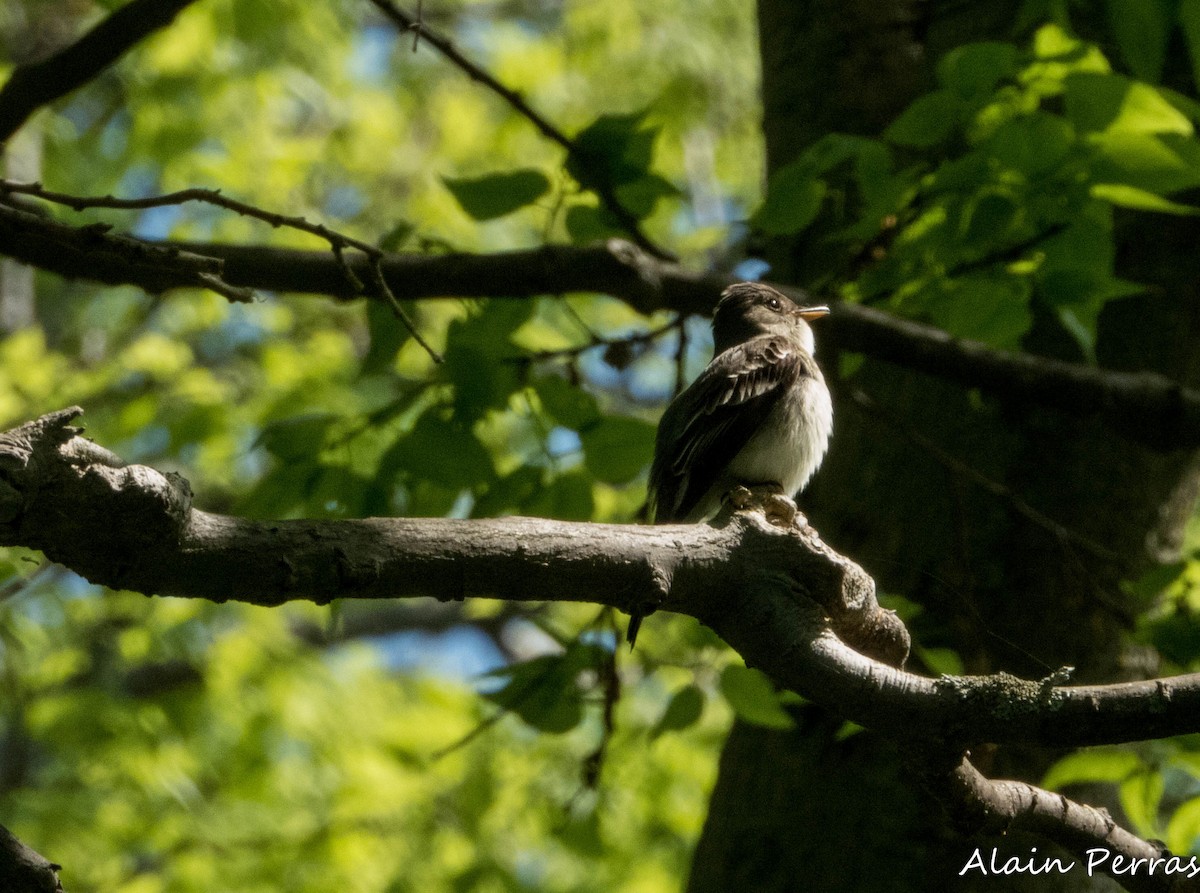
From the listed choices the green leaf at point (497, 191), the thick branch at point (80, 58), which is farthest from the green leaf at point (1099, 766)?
the thick branch at point (80, 58)

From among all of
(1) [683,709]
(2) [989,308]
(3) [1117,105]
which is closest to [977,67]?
(3) [1117,105]

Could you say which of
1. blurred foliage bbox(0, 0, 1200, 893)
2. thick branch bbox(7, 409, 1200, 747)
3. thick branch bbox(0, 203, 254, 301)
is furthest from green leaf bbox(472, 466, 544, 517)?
thick branch bbox(7, 409, 1200, 747)

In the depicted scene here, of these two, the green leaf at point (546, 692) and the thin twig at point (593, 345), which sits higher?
the thin twig at point (593, 345)

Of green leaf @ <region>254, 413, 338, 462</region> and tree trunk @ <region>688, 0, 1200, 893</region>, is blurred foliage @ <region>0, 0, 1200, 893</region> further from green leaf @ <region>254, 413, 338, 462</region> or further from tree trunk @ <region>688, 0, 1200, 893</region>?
tree trunk @ <region>688, 0, 1200, 893</region>

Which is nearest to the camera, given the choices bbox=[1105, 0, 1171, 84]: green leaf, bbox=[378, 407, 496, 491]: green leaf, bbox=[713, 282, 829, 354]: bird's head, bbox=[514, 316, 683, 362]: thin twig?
bbox=[1105, 0, 1171, 84]: green leaf

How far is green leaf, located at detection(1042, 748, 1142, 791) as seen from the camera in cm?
343

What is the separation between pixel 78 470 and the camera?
6.05ft

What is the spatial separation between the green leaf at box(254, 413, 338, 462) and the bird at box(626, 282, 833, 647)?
3.91ft

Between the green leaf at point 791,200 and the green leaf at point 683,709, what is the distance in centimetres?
163

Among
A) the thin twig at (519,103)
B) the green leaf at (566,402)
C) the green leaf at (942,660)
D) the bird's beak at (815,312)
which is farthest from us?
the bird's beak at (815,312)

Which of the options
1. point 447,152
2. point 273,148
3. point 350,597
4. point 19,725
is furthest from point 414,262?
point 447,152

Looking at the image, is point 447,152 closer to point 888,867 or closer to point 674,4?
point 674,4

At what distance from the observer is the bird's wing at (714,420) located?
4.22 meters

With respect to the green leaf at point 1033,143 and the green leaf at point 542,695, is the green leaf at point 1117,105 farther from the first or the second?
the green leaf at point 542,695
